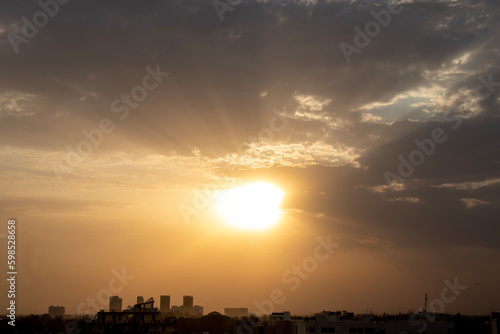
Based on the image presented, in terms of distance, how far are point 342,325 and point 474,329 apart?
6499cm

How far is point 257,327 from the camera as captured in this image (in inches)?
4331

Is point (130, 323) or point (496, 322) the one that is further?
point (130, 323)

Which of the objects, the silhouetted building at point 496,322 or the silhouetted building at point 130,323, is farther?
the silhouetted building at point 130,323

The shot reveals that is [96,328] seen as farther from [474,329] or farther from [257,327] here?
[474,329]

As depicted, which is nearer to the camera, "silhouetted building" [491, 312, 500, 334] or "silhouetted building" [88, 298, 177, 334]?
"silhouetted building" [491, 312, 500, 334]

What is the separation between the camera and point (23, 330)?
607ft

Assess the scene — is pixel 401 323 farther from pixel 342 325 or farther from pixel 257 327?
pixel 257 327

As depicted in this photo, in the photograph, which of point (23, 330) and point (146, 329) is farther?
point (23, 330)

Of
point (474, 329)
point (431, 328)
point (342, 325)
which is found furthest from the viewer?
point (474, 329)

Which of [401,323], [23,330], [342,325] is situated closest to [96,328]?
[342,325]

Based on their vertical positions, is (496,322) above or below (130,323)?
above

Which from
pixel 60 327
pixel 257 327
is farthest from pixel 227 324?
pixel 257 327

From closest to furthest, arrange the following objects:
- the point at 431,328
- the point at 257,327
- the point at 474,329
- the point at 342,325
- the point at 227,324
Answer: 1. the point at 431,328
2. the point at 342,325
3. the point at 257,327
4. the point at 474,329
5. the point at 227,324

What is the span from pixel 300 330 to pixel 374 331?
13935 millimetres
